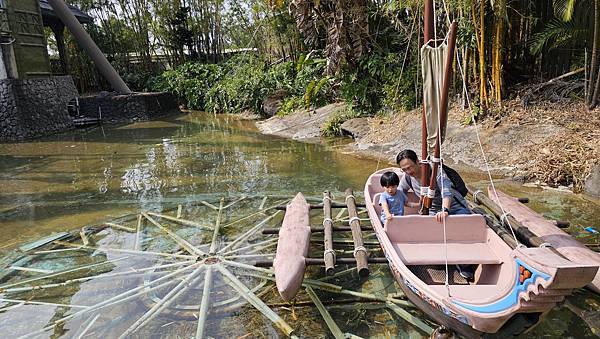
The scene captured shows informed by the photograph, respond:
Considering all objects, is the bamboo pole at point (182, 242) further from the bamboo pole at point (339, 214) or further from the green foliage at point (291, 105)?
the green foliage at point (291, 105)

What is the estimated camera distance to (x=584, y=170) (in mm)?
6723

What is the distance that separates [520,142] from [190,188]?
255 inches

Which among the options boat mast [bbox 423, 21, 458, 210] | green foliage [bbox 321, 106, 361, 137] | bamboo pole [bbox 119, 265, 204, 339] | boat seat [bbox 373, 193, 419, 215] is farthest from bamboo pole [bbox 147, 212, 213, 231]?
green foliage [bbox 321, 106, 361, 137]

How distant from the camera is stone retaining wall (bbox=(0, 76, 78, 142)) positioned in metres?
14.1

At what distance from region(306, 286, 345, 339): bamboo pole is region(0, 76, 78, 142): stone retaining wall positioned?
1411 centimetres

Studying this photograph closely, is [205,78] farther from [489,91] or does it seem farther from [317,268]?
[317,268]

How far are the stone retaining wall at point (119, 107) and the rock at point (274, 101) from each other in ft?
19.1

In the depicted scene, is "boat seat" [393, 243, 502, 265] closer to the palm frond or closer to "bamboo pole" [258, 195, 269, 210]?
"bamboo pole" [258, 195, 269, 210]

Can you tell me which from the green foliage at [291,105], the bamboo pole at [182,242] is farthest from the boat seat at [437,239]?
the green foliage at [291,105]

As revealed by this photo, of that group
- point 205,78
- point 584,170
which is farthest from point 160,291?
point 205,78

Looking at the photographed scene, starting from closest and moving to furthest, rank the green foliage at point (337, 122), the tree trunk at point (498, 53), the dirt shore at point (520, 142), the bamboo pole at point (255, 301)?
the bamboo pole at point (255, 301)
the dirt shore at point (520, 142)
the tree trunk at point (498, 53)
the green foliage at point (337, 122)

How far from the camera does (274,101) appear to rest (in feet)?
57.3

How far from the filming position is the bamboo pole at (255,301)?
365 cm

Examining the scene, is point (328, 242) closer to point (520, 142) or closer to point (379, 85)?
point (520, 142)
